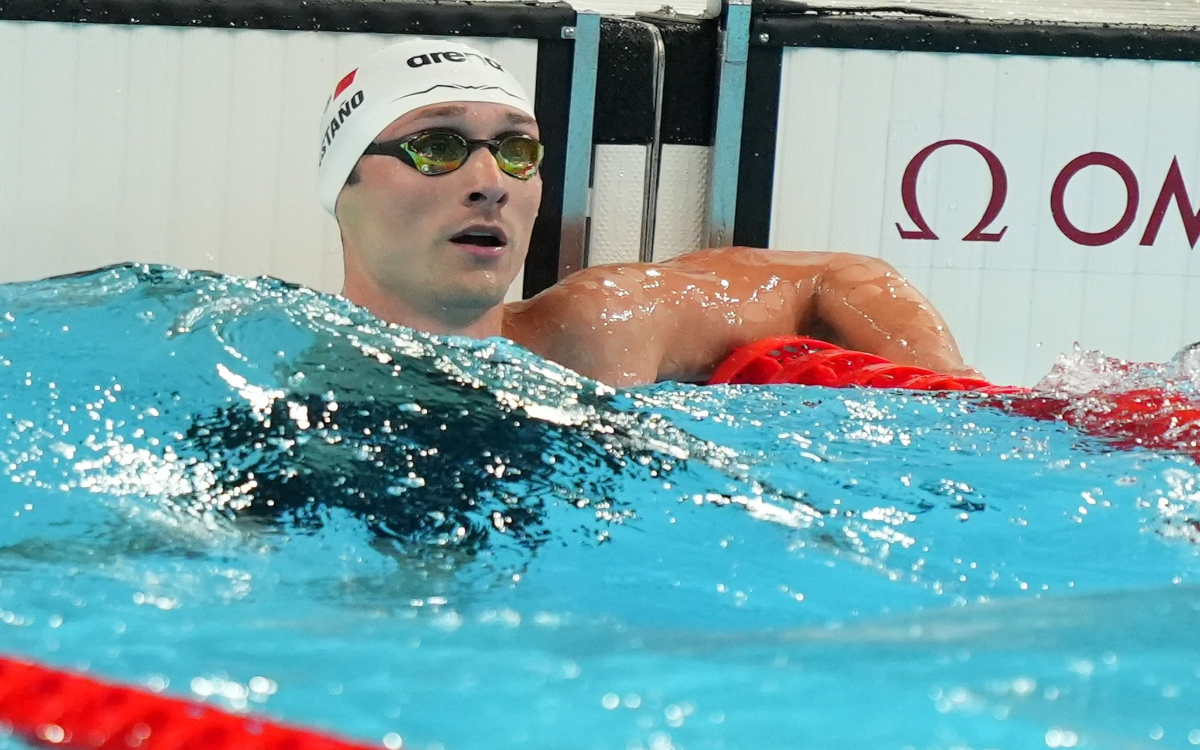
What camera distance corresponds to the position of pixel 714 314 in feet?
7.94

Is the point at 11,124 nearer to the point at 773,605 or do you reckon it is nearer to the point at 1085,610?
the point at 773,605

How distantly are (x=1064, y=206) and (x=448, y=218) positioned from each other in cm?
151

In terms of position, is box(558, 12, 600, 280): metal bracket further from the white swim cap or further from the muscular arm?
the white swim cap

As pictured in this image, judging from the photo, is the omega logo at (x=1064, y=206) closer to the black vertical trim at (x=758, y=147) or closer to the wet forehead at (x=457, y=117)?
the black vertical trim at (x=758, y=147)

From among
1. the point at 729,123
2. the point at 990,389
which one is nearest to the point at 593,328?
the point at 990,389

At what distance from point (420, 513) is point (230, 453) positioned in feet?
0.75

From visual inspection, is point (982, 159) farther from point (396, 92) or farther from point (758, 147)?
point (396, 92)

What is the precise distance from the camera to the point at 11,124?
277 cm

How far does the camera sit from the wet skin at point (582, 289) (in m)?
2.15

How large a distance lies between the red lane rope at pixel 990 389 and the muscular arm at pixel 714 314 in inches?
3.4

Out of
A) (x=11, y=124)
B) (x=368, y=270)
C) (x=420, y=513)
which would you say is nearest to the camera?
A: (x=420, y=513)

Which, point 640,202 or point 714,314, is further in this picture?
point 640,202

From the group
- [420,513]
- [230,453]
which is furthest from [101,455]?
[420,513]

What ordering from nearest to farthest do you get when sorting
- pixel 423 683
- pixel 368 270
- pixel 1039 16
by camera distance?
pixel 423 683
pixel 368 270
pixel 1039 16
